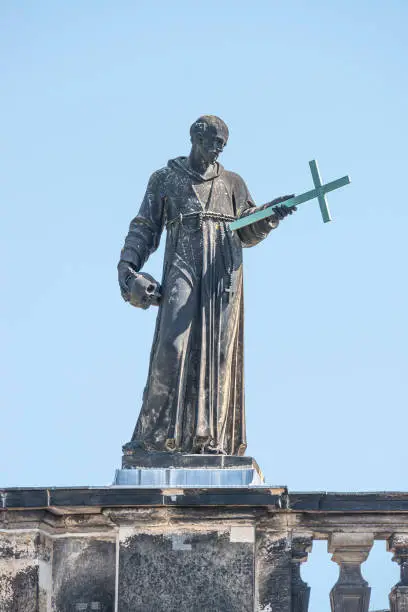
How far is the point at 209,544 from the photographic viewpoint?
12820mm

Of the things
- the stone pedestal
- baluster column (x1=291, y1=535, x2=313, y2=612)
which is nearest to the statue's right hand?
the stone pedestal

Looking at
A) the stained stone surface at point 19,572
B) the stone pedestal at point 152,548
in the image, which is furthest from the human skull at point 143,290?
the stained stone surface at point 19,572

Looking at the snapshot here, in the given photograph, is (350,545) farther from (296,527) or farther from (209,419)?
(209,419)

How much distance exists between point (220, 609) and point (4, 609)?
1940 mm

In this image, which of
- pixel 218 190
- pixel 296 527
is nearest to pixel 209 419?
pixel 296 527

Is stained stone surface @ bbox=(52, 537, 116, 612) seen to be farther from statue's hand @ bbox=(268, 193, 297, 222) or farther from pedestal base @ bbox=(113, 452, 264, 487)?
statue's hand @ bbox=(268, 193, 297, 222)

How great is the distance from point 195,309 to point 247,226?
39.0 inches

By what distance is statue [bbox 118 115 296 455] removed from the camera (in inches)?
526

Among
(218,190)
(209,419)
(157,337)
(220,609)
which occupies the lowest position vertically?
(220,609)

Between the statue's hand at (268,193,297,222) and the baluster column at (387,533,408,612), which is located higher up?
the statue's hand at (268,193,297,222)

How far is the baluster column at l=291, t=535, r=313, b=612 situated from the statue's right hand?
283 cm

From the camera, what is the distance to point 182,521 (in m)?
12.8

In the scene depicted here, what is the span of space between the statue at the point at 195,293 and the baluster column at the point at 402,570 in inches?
67.1

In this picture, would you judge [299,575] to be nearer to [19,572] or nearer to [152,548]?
[152,548]
